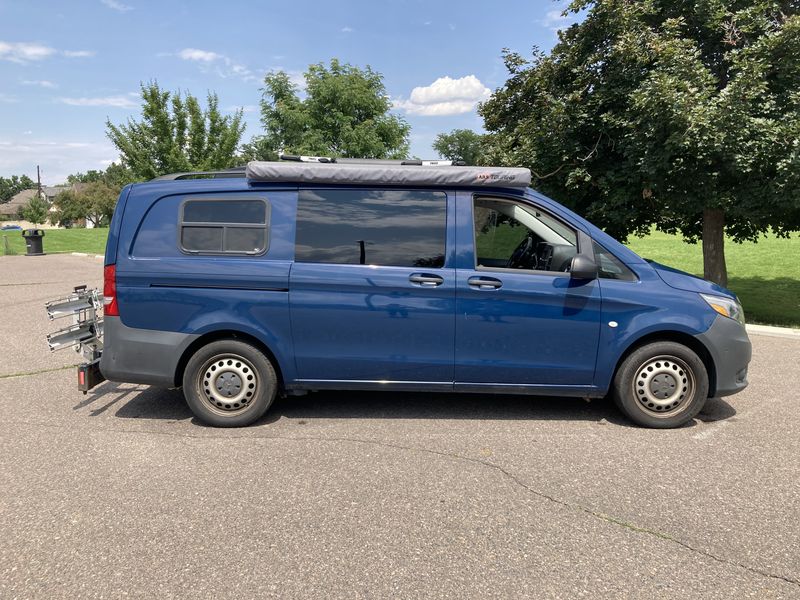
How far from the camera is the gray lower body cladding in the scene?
418 cm

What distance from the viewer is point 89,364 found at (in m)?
4.35

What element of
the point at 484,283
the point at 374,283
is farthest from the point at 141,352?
the point at 484,283

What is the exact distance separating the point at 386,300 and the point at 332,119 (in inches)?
989

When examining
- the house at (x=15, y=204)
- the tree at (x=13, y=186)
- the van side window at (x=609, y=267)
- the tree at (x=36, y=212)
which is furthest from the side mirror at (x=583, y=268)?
the tree at (x=13, y=186)

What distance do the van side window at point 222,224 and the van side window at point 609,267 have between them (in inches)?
103

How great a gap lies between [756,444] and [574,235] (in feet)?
6.68

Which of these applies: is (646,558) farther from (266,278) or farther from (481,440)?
(266,278)

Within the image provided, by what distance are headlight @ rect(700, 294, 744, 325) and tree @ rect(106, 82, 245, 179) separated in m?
20.6

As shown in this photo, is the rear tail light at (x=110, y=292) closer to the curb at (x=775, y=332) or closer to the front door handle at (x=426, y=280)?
the front door handle at (x=426, y=280)

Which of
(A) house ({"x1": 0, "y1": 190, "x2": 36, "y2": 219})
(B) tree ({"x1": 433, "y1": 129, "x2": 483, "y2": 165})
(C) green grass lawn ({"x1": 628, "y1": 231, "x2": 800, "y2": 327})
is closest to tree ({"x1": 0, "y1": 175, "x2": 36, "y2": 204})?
(A) house ({"x1": 0, "y1": 190, "x2": 36, "y2": 219})

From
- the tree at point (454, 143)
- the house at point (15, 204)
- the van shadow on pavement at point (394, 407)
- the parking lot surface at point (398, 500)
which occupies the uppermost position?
the tree at point (454, 143)

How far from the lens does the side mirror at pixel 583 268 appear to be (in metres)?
3.96

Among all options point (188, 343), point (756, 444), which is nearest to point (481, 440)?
point (756, 444)

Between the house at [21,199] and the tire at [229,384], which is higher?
the house at [21,199]
